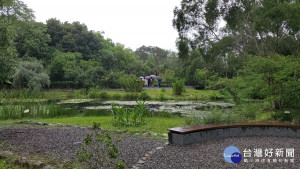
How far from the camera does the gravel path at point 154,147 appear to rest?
311 cm

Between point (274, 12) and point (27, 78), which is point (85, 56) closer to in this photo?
point (27, 78)

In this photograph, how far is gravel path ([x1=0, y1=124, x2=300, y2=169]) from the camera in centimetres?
311

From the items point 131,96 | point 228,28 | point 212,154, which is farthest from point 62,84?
point 212,154

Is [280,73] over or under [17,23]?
under

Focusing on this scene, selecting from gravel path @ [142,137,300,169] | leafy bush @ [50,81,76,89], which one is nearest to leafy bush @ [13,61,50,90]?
leafy bush @ [50,81,76,89]

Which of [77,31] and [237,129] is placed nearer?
[237,129]

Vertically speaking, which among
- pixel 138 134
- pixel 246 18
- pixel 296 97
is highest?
pixel 246 18

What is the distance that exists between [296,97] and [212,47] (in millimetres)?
6833

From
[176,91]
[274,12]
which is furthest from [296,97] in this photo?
[176,91]

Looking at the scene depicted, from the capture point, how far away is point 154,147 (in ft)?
12.9

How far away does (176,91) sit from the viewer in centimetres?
1730

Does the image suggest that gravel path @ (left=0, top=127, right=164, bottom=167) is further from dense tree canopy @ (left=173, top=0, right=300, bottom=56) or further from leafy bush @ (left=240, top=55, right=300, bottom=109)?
dense tree canopy @ (left=173, top=0, right=300, bottom=56)

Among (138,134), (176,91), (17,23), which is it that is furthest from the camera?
(17,23)
